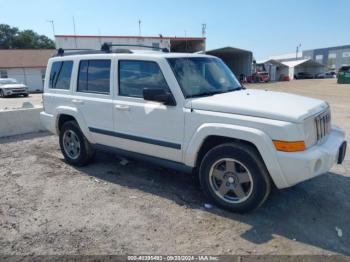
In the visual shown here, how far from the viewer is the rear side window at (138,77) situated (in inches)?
169

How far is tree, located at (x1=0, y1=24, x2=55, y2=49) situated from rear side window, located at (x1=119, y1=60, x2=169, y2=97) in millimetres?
76295

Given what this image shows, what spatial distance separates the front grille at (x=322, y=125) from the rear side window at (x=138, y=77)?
1935 millimetres

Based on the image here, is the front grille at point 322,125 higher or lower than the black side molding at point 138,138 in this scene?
higher

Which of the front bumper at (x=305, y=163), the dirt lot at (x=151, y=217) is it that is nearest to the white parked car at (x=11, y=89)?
the dirt lot at (x=151, y=217)

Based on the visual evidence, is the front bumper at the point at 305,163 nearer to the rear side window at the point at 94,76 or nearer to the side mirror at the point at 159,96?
the side mirror at the point at 159,96

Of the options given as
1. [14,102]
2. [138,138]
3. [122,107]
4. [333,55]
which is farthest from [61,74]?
[333,55]

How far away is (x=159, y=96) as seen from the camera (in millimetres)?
3982

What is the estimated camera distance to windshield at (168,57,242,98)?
4172mm

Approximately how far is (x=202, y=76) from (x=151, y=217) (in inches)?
80.9

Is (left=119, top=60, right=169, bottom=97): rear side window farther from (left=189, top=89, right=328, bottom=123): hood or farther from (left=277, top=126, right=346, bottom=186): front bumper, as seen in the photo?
(left=277, top=126, right=346, bottom=186): front bumper

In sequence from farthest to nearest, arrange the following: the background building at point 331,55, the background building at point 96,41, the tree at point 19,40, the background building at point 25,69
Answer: the background building at point 331,55
the tree at point 19,40
the background building at point 25,69
the background building at point 96,41

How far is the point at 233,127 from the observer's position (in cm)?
360

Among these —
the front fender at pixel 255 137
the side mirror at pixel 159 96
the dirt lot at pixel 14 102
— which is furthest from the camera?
the dirt lot at pixel 14 102

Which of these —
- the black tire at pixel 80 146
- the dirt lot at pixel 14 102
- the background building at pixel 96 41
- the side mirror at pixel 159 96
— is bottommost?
the dirt lot at pixel 14 102
